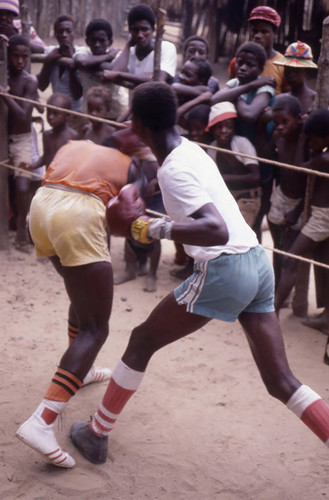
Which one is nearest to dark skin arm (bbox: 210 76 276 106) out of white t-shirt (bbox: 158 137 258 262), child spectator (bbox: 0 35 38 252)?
child spectator (bbox: 0 35 38 252)

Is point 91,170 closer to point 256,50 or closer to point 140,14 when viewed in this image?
point 256,50

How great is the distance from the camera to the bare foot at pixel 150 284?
16.8ft

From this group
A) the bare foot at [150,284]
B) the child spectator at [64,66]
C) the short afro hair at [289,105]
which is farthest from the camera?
the child spectator at [64,66]

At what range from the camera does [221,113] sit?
15.4 ft

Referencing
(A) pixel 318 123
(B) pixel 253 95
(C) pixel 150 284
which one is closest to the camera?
(A) pixel 318 123

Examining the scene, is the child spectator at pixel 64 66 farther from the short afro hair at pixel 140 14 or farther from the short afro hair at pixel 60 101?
the short afro hair at pixel 140 14

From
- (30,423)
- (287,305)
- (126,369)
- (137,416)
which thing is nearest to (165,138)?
(126,369)

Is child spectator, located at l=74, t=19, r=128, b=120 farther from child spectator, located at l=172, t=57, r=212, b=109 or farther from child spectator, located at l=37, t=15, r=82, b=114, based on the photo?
child spectator, located at l=172, t=57, r=212, b=109

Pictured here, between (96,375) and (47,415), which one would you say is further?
(96,375)

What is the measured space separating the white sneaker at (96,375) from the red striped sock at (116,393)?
0.67m

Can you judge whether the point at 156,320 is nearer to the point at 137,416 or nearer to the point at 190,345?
the point at 137,416

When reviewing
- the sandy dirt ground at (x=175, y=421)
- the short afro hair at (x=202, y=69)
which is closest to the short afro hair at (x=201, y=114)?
the short afro hair at (x=202, y=69)

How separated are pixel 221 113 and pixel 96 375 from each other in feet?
6.95

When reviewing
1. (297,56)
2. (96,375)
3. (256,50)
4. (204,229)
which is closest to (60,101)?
(256,50)
